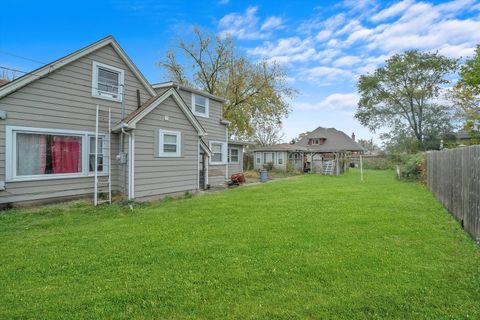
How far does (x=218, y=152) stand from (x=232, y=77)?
11.1 meters

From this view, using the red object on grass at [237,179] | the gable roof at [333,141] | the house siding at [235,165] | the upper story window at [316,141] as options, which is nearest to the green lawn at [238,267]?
the red object on grass at [237,179]

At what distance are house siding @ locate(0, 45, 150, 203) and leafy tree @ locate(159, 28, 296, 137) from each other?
1549cm

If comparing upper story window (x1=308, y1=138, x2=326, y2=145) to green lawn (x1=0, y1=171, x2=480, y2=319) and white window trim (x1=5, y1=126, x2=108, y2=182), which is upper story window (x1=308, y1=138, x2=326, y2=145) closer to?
green lawn (x1=0, y1=171, x2=480, y2=319)

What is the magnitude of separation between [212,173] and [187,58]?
15.2 metres

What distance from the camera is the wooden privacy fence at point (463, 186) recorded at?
5.05 metres

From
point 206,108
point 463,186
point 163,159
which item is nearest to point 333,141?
point 206,108

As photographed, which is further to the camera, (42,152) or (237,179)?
(237,179)

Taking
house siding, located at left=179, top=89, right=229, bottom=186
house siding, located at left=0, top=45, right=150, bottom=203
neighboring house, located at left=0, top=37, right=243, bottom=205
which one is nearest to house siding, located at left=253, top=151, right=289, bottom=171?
house siding, located at left=179, top=89, right=229, bottom=186

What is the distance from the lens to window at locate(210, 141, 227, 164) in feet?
51.1

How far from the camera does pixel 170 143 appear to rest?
34.5 ft

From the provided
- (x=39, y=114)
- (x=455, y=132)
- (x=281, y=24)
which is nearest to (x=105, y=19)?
(x=39, y=114)

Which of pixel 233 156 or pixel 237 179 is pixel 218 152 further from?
pixel 233 156

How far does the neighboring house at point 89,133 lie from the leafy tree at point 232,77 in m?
14.1

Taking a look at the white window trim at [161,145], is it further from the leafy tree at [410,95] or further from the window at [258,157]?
the leafy tree at [410,95]
